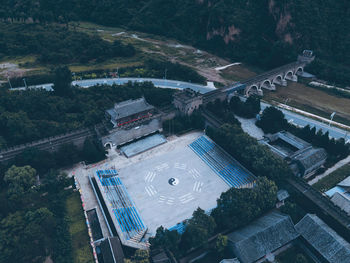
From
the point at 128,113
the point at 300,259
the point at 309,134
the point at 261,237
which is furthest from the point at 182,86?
the point at 300,259

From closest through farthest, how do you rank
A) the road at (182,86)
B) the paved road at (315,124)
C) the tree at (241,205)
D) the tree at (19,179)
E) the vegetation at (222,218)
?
the vegetation at (222,218) → the tree at (241,205) → the tree at (19,179) → the paved road at (315,124) → the road at (182,86)

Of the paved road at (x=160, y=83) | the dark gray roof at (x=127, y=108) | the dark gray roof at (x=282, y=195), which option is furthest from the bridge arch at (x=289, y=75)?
the dark gray roof at (x=282, y=195)

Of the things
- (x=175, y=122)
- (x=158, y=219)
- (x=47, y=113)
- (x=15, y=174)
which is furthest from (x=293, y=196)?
(x=47, y=113)

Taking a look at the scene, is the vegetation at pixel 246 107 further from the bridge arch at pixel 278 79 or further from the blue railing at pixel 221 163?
the bridge arch at pixel 278 79

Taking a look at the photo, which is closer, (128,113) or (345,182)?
(345,182)

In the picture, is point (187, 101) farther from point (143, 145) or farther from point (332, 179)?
point (332, 179)
